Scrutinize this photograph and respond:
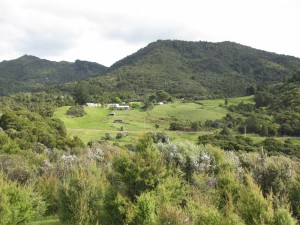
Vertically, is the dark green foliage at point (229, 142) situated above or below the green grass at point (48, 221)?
below

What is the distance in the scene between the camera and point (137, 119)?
100562mm

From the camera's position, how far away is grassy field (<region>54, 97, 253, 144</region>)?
81.0m

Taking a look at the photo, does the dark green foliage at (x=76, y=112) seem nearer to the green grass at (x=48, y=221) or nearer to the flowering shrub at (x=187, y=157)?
the flowering shrub at (x=187, y=157)

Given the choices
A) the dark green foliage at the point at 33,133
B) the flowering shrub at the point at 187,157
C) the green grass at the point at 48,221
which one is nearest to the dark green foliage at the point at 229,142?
the dark green foliage at the point at 33,133

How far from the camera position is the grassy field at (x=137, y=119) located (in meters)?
81.0

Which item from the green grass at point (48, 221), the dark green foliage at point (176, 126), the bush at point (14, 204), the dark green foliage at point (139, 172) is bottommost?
the dark green foliage at point (176, 126)

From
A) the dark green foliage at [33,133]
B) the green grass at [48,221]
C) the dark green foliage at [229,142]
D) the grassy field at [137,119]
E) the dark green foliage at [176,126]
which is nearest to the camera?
the green grass at [48,221]

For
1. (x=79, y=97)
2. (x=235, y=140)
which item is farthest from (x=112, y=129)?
(x=79, y=97)

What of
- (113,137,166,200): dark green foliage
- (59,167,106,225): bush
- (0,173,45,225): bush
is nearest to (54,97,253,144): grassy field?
(113,137,166,200): dark green foliage

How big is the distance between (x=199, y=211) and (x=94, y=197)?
5.19 meters

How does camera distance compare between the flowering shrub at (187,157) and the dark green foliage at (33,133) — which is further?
the dark green foliage at (33,133)

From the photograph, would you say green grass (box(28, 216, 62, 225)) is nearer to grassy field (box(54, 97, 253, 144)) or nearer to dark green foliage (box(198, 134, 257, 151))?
dark green foliage (box(198, 134, 257, 151))

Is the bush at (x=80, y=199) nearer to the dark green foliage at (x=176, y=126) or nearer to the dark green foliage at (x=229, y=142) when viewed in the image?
the dark green foliage at (x=229, y=142)

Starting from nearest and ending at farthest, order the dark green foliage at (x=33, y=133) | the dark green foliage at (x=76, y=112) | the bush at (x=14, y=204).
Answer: the bush at (x=14, y=204) → the dark green foliage at (x=33, y=133) → the dark green foliage at (x=76, y=112)
